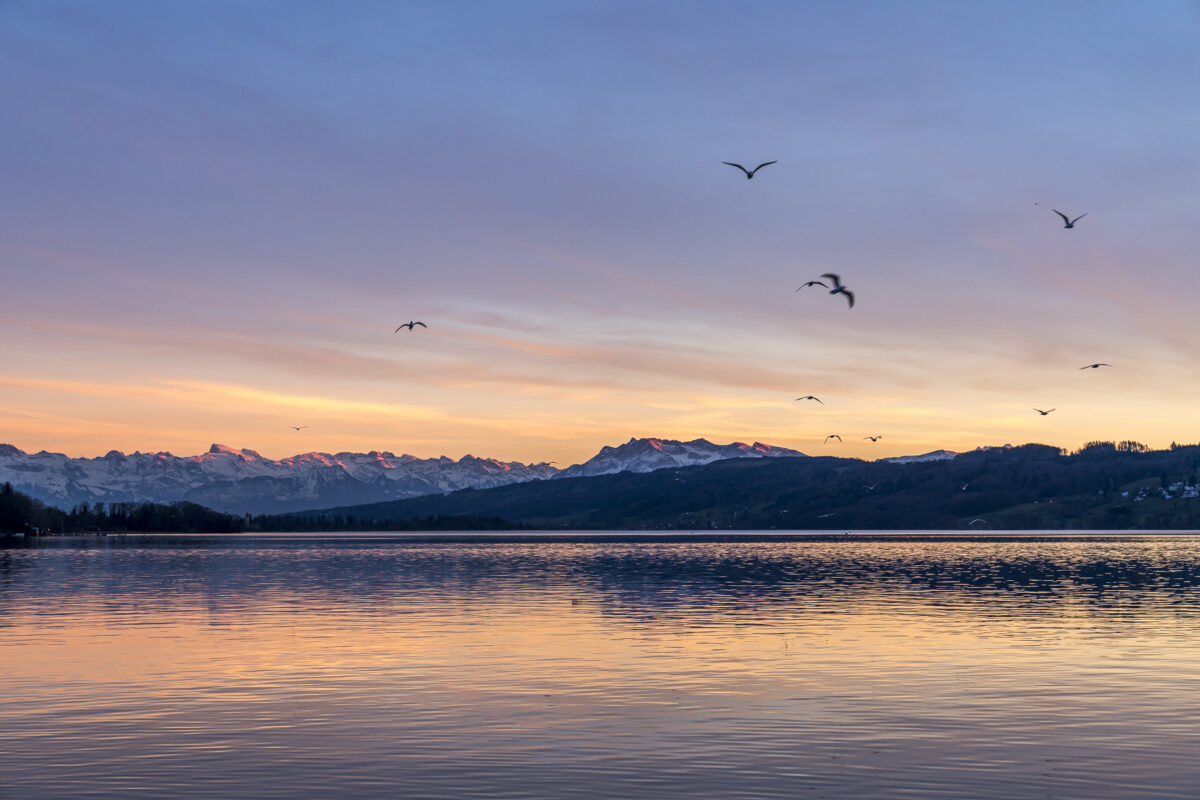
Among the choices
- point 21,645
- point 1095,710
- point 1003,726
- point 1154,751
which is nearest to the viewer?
point 1154,751

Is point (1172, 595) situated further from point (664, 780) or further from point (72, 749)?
point (72, 749)

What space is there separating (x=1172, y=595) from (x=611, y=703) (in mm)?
69207

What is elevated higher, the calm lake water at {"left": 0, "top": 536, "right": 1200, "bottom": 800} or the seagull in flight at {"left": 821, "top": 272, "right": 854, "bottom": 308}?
the seagull in flight at {"left": 821, "top": 272, "right": 854, "bottom": 308}

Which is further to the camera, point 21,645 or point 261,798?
point 21,645

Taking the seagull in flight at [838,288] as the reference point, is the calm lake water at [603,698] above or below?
below

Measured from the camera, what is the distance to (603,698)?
42250mm

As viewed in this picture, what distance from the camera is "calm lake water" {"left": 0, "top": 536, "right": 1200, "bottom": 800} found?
96.4 ft

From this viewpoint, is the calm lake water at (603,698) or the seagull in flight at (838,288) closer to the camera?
the calm lake water at (603,698)

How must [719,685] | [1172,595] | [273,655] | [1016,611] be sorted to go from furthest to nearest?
1. [1172,595]
2. [1016,611]
3. [273,655]
4. [719,685]

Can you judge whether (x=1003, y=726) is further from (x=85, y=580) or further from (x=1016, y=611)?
(x=85, y=580)

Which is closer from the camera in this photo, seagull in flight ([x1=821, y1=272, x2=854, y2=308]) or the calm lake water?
the calm lake water

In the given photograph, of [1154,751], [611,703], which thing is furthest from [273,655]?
[1154,751]

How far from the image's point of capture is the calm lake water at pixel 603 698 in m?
29.4

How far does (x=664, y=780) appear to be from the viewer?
95.0 ft
